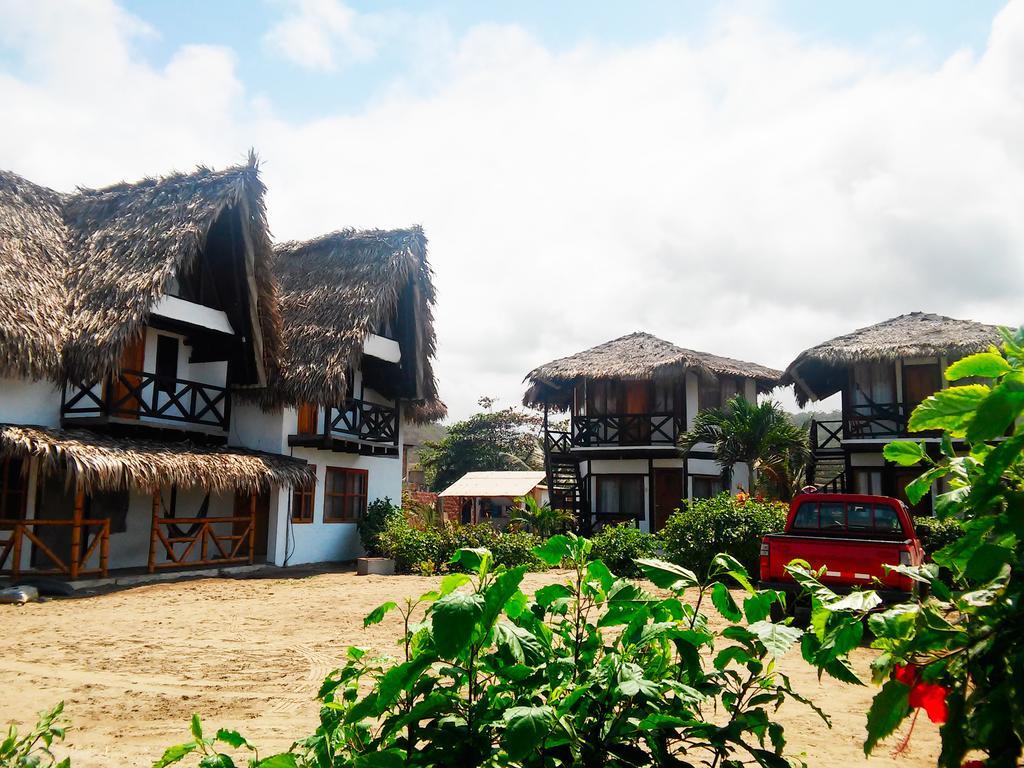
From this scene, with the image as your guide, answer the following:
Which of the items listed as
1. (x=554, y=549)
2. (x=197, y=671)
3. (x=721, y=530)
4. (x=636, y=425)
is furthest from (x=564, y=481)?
(x=554, y=549)

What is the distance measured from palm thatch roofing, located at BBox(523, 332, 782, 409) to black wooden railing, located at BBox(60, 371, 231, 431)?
9670 millimetres

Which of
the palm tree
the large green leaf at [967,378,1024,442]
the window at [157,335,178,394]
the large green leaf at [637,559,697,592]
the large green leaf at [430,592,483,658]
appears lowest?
the large green leaf at [430,592,483,658]

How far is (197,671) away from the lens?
6633 millimetres

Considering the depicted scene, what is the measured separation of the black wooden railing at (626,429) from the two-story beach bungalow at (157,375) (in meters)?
6.43

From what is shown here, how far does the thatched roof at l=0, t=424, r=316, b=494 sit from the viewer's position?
11500mm

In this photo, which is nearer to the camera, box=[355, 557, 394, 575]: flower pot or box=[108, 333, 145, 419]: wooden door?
box=[108, 333, 145, 419]: wooden door

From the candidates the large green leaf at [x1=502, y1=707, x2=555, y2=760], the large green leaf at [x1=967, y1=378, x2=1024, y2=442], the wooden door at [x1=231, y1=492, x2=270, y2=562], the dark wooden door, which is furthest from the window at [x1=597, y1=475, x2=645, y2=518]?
the large green leaf at [x1=967, y1=378, x2=1024, y2=442]

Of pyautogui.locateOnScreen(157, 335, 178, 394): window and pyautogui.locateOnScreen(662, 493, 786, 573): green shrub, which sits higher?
pyautogui.locateOnScreen(157, 335, 178, 394): window

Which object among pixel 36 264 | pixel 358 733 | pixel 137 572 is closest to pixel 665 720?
pixel 358 733

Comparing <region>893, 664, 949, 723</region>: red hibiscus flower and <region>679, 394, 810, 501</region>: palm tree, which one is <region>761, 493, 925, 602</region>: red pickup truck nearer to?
<region>893, 664, 949, 723</region>: red hibiscus flower

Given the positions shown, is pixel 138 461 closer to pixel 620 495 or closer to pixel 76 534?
pixel 76 534

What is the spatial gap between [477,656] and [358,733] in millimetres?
388

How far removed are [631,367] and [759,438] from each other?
5.24 meters

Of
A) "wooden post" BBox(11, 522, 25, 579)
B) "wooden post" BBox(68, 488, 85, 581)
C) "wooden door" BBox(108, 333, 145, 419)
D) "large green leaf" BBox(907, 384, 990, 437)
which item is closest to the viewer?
"large green leaf" BBox(907, 384, 990, 437)
